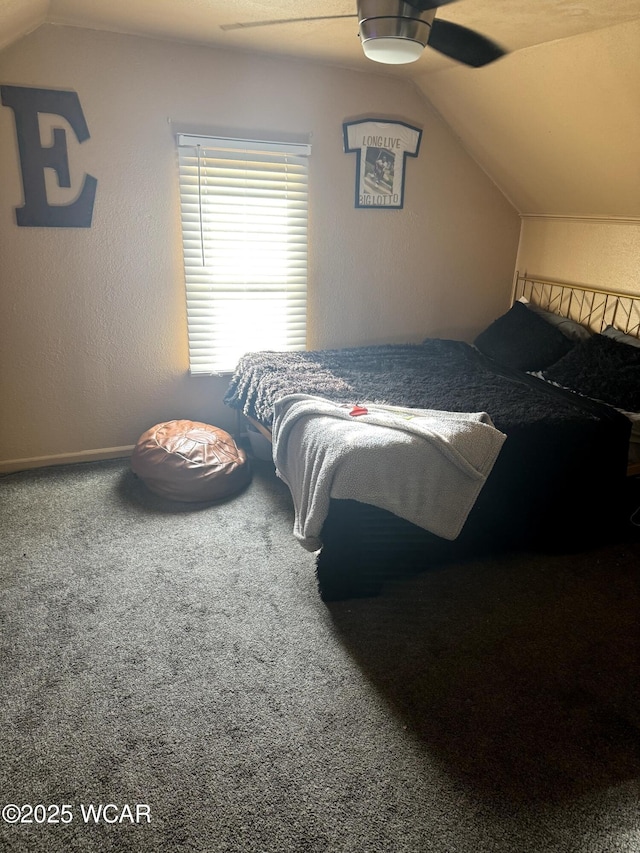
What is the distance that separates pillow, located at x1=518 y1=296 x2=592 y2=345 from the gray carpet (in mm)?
1380

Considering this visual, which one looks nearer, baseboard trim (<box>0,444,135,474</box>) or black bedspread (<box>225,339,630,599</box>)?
black bedspread (<box>225,339,630,599</box>)

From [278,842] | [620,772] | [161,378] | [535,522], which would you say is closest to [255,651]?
[278,842]

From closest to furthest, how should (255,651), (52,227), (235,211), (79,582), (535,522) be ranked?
1. (255,651)
2. (79,582)
3. (535,522)
4. (52,227)
5. (235,211)

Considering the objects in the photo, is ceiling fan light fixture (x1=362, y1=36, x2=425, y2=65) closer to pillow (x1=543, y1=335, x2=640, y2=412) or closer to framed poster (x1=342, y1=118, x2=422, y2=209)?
framed poster (x1=342, y1=118, x2=422, y2=209)

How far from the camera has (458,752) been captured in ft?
5.84

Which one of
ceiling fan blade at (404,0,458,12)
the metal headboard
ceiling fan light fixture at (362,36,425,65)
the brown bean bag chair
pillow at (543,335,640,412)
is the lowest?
the brown bean bag chair

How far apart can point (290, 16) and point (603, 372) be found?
7.62ft

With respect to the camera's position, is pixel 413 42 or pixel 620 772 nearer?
pixel 620 772

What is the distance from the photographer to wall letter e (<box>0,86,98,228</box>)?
9.86ft

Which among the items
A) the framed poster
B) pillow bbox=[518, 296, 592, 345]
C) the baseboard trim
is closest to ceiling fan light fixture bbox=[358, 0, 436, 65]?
the framed poster

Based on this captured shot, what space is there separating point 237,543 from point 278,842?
57.1 inches

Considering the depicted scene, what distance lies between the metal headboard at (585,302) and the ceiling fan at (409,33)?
6.03 ft

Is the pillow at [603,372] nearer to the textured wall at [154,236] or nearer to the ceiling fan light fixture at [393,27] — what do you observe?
the textured wall at [154,236]

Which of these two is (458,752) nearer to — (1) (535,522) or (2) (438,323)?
(1) (535,522)
